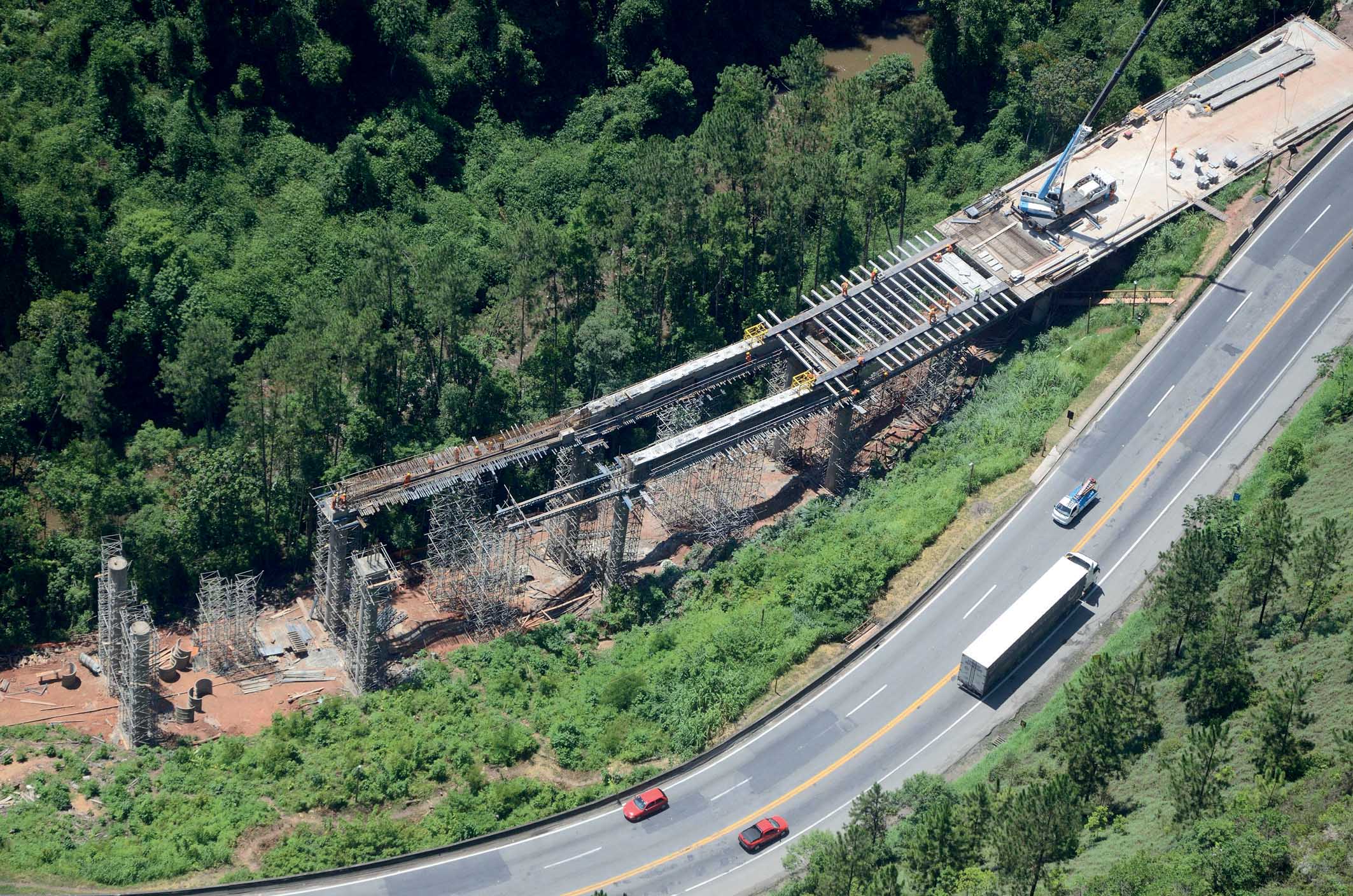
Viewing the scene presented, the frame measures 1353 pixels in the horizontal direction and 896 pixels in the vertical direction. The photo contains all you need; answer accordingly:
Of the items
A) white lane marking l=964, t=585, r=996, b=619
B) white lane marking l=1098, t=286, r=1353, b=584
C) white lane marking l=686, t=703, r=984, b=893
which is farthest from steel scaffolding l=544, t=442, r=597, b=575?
white lane marking l=1098, t=286, r=1353, b=584

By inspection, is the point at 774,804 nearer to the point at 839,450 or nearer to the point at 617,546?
the point at 617,546

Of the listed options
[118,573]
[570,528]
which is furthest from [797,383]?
[118,573]

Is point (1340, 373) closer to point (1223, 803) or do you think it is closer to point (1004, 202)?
point (1004, 202)

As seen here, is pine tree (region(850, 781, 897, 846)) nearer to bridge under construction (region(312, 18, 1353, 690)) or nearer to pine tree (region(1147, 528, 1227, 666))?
pine tree (region(1147, 528, 1227, 666))

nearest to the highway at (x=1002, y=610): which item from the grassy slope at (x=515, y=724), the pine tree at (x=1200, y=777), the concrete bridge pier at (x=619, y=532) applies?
the grassy slope at (x=515, y=724)

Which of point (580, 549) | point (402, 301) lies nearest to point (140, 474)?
point (402, 301)

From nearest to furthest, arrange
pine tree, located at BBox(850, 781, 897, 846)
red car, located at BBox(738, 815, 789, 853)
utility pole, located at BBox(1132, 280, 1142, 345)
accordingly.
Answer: pine tree, located at BBox(850, 781, 897, 846) < red car, located at BBox(738, 815, 789, 853) < utility pole, located at BBox(1132, 280, 1142, 345)
